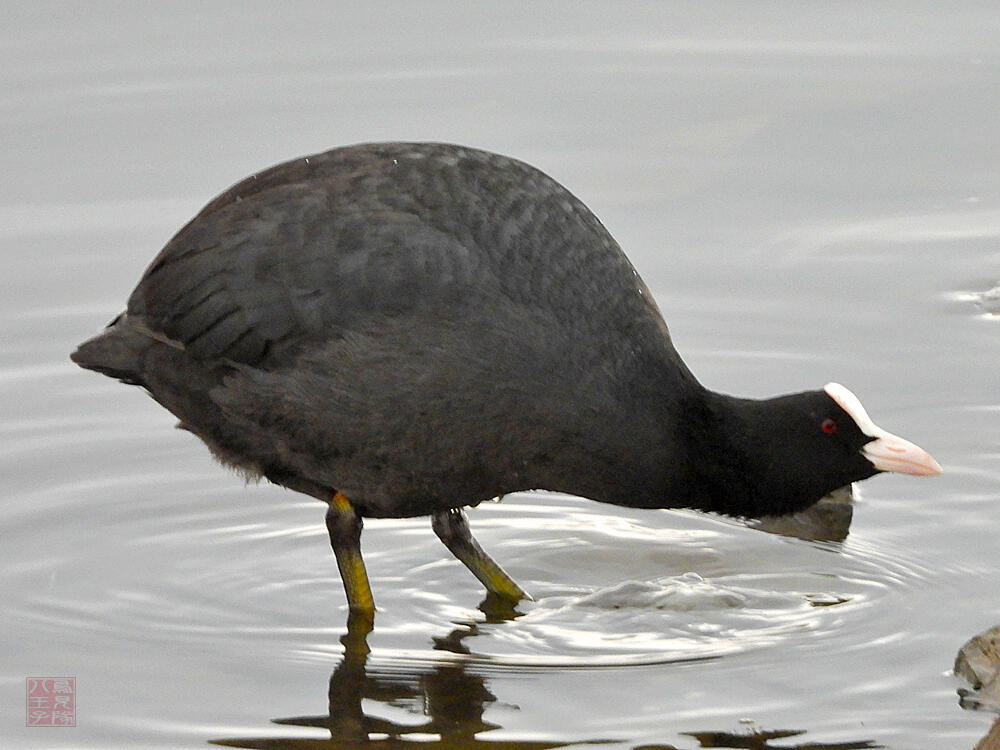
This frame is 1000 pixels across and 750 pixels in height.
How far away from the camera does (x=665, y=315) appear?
26.9 feet

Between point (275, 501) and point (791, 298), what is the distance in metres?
2.58

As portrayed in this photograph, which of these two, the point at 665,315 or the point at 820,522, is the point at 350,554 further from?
the point at 665,315

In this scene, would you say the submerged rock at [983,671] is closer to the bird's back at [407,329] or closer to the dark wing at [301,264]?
the bird's back at [407,329]

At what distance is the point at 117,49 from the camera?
1034 cm

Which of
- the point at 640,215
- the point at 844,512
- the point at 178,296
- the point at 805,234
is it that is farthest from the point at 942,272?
the point at 178,296

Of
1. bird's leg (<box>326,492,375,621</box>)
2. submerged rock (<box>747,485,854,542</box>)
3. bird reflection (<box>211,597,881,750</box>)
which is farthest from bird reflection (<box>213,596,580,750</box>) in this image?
submerged rock (<box>747,485,854,542</box>)

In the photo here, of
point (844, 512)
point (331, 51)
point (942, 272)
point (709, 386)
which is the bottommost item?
point (844, 512)

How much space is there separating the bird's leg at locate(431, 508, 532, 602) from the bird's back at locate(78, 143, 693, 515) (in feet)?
1.45

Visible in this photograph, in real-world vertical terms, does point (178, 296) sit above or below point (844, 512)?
above

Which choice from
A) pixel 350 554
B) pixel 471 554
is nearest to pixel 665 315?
pixel 471 554

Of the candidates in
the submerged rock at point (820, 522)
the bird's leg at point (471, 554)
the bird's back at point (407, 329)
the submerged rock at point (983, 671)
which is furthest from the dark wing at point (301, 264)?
the submerged rock at point (983, 671)

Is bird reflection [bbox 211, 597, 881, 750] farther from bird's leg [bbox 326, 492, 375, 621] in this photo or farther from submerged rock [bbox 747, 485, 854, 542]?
submerged rock [bbox 747, 485, 854, 542]

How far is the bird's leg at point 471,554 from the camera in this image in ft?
20.6

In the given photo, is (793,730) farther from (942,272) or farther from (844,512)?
(942,272)
